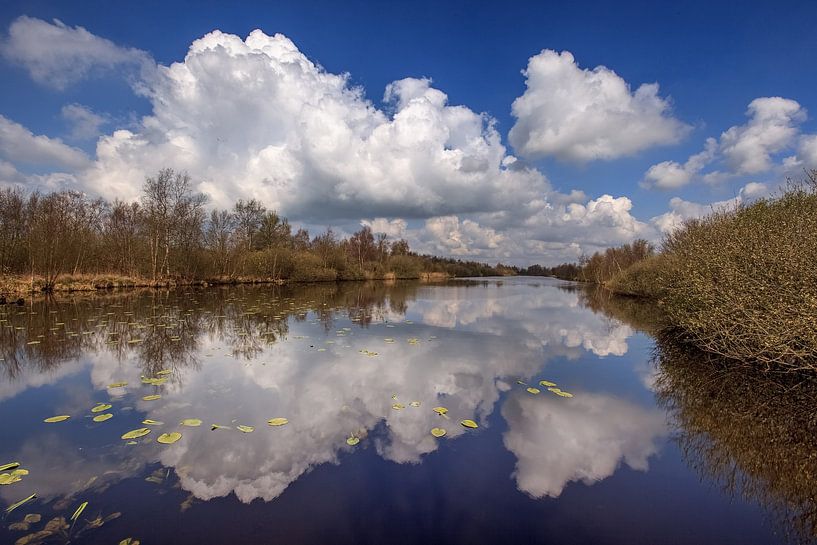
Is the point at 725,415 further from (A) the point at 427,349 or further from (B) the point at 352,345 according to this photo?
(B) the point at 352,345

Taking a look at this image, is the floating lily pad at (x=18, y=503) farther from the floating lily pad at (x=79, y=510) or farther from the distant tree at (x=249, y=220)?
the distant tree at (x=249, y=220)

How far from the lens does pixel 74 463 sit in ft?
14.7

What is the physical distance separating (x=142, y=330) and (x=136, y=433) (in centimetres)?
912

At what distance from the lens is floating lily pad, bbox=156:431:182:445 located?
5.00 m

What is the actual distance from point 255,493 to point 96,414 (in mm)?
3871

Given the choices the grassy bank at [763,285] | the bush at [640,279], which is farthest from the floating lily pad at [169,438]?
the bush at [640,279]

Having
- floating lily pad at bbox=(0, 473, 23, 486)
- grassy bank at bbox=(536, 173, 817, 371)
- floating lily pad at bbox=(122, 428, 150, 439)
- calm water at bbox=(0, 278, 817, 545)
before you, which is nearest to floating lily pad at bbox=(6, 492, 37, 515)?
calm water at bbox=(0, 278, 817, 545)

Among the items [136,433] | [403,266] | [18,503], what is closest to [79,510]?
[18,503]

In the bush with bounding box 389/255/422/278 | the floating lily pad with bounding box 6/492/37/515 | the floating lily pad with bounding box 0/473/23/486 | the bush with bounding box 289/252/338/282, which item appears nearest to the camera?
the floating lily pad with bounding box 6/492/37/515

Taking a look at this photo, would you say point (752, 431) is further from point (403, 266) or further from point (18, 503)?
point (403, 266)

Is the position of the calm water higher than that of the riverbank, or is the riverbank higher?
the riverbank

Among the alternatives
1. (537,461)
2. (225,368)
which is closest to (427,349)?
(225,368)

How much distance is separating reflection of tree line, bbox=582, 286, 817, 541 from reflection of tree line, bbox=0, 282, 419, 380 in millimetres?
9345

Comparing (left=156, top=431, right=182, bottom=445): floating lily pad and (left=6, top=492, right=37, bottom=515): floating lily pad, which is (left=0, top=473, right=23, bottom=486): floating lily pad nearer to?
(left=6, top=492, right=37, bottom=515): floating lily pad
